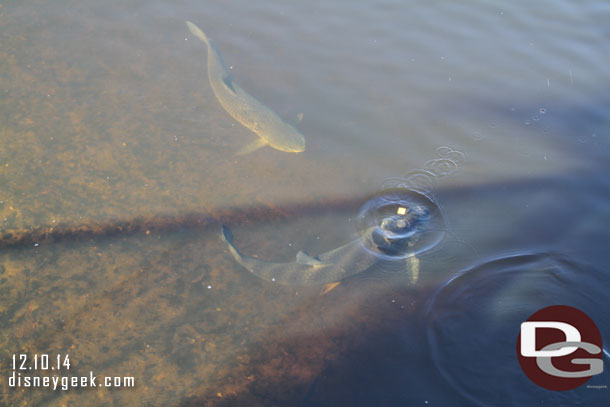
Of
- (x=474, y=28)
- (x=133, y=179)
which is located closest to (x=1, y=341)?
(x=133, y=179)

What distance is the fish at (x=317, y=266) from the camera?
3.92m

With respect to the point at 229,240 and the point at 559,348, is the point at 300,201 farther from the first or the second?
the point at 559,348

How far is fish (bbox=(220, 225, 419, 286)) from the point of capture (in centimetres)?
392

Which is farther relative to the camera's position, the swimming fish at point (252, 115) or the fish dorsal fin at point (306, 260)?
the swimming fish at point (252, 115)

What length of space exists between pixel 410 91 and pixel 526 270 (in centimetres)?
303

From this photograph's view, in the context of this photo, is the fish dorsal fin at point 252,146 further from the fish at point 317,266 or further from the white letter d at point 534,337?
the white letter d at point 534,337

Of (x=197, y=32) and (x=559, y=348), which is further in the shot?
(x=197, y=32)

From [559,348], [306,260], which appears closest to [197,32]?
[306,260]

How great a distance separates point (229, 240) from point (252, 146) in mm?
1547

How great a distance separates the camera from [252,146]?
17.0ft

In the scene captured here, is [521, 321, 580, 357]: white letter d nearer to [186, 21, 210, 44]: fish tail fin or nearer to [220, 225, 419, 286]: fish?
[220, 225, 419, 286]: fish

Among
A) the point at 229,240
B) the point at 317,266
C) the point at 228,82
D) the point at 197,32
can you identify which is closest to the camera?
the point at 317,266

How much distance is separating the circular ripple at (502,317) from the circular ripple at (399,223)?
0.56m

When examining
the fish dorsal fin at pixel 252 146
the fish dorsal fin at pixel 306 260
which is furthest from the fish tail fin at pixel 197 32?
the fish dorsal fin at pixel 306 260
